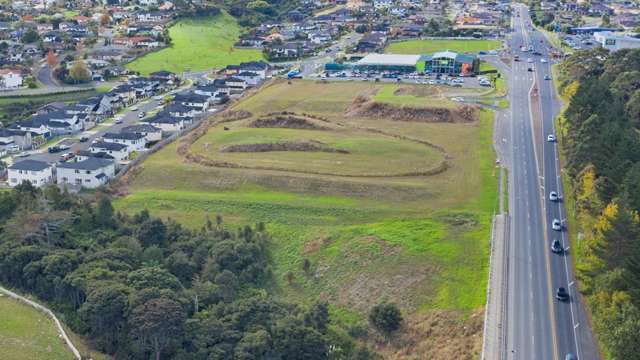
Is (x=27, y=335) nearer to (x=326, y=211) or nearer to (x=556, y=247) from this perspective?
(x=326, y=211)

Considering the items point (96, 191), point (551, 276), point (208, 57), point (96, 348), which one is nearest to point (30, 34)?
point (208, 57)

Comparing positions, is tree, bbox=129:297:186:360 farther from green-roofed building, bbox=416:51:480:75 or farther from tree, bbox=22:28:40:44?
tree, bbox=22:28:40:44

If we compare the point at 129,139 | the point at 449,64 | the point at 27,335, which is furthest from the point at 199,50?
the point at 27,335

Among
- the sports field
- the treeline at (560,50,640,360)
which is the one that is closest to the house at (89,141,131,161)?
the sports field

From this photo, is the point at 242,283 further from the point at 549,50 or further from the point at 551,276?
the point at 549,50

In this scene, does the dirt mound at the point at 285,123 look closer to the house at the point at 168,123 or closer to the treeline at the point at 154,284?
the house at the point at 168,123

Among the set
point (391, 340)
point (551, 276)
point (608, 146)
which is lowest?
point (391, 340)
